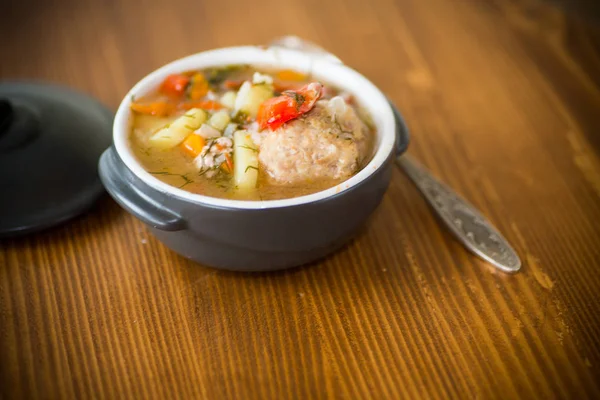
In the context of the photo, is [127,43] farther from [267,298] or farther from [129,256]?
[267,298]

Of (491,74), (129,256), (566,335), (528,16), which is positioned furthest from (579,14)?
(129,256)

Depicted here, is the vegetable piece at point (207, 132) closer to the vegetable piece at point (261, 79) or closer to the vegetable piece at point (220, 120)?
the vegetable piece at point (220, 120)

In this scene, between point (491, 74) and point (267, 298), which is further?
point (491, 74)

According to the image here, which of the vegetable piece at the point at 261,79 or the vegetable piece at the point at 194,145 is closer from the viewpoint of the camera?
the vegetable piece at the point at 194,145

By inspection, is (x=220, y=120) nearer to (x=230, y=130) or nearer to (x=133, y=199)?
(x=230, y=130)

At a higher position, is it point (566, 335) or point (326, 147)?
point (326, 147)

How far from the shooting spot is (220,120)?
1.48 meters

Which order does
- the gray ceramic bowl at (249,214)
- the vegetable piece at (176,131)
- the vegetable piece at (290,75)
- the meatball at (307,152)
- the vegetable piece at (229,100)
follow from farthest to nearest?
the vegetable piece at (290,75) < the vegetable piece at (229,100) < the vegetable piece at (176,131) < the meatball at (307,152) < the gray ceramic bowl at (249,214)

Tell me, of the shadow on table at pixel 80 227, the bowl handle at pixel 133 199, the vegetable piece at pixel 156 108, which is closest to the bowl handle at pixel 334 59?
the vegetable piece at pixel 156 108

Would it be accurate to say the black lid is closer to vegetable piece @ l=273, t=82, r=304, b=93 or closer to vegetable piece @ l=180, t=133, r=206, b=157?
vegetable piece @ l=180, t=133, r=206, b=157

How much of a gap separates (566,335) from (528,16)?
5.18ft

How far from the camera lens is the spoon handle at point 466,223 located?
1.48 metres

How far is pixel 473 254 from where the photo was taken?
151 centimetres

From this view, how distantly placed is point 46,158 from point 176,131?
390 mm
